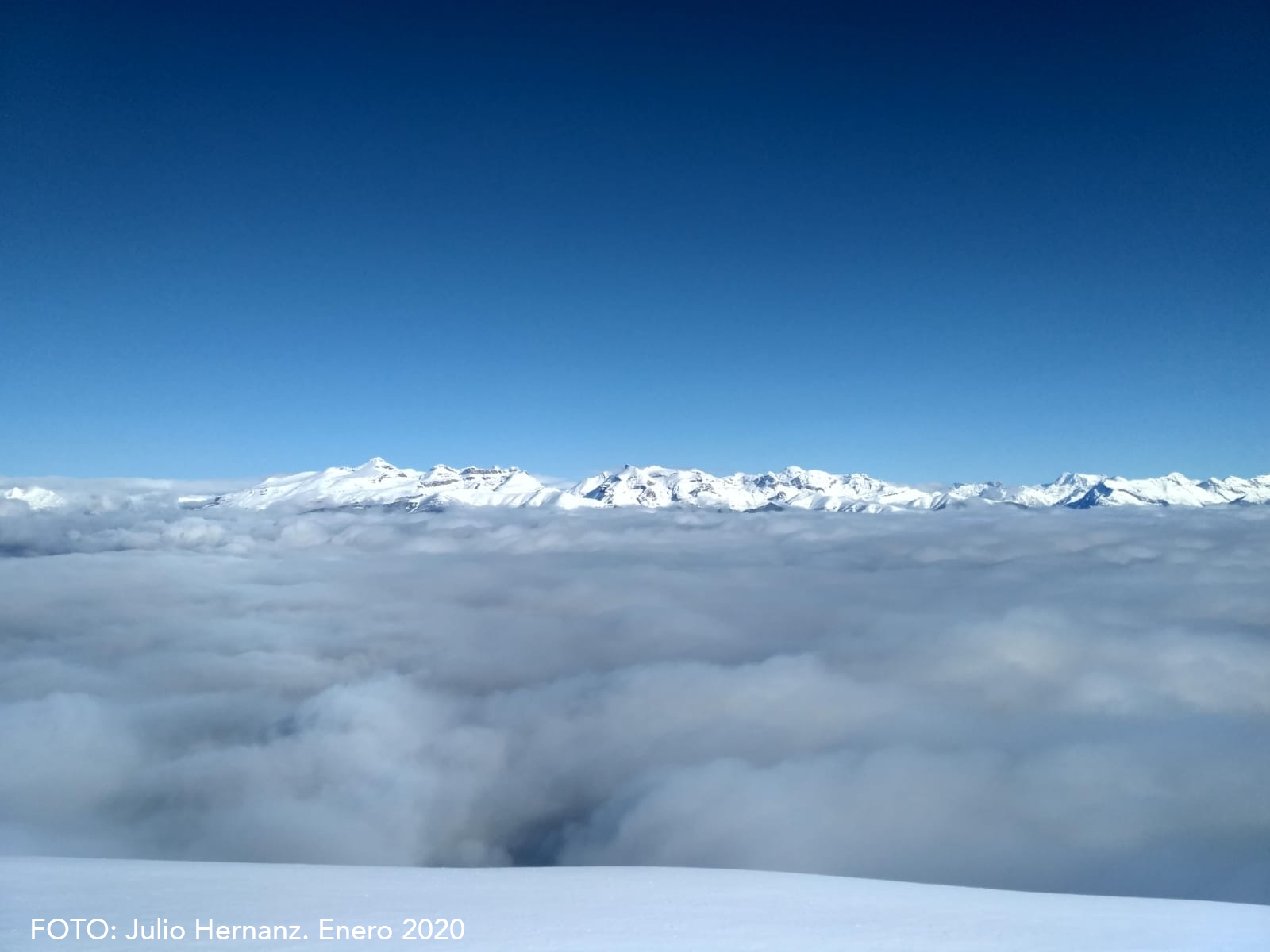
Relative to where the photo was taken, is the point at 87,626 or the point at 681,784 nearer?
the point at 681,784

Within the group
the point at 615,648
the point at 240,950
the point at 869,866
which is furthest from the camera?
the point at 615,648

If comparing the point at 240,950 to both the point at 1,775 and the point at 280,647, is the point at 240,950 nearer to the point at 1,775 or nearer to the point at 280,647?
the point at 1,775

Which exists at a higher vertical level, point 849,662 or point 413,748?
point 849,662

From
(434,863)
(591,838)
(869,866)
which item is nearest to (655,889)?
(869,866)

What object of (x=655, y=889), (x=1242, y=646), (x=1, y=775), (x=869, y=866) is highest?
(x=655, y=889)

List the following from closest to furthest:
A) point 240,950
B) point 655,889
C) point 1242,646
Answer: point 240,950
point 655,889
point 1242,646

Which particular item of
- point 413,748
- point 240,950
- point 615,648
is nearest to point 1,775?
point 413,748

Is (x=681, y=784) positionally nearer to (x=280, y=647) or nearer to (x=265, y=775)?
(x=265, y=775)
